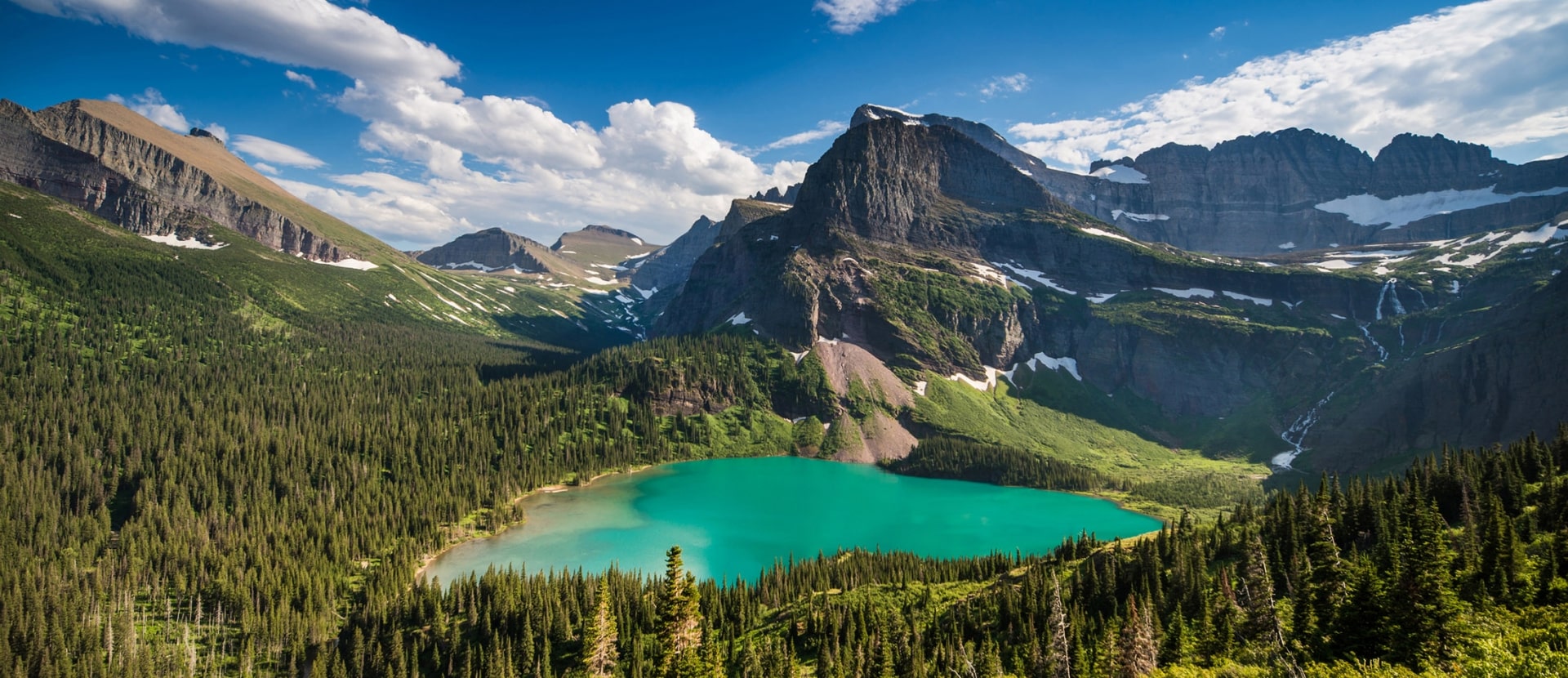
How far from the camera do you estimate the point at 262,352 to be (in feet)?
Answer: 525

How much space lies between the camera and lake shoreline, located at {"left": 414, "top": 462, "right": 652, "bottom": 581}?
281ft

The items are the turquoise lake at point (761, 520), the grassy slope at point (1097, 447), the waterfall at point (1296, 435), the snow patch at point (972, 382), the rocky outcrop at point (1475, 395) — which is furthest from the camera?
the snow patch at point (972, 382)

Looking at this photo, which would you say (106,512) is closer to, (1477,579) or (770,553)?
(770,553)

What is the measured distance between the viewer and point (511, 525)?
328 ft

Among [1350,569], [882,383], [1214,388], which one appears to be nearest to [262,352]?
[882,383]

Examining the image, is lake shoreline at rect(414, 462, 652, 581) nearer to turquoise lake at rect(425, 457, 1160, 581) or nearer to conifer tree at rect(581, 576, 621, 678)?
turquoise lake at rect(425, 457, 1160, 581)

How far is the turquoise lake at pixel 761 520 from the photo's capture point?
86938 mm

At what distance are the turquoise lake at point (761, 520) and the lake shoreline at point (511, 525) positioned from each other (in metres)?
0.97

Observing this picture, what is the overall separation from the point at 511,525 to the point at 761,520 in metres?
34.5

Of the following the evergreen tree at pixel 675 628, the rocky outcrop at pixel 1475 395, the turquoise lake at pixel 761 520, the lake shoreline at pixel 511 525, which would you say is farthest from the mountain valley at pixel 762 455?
the turquoise lake at pixel 761 520

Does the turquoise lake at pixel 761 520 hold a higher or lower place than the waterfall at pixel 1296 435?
lower

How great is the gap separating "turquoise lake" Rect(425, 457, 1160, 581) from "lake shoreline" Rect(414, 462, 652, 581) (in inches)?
38.2

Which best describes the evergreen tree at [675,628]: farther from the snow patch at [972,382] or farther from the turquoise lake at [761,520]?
the snow patch at [972,382]

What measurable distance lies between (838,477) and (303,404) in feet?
315
